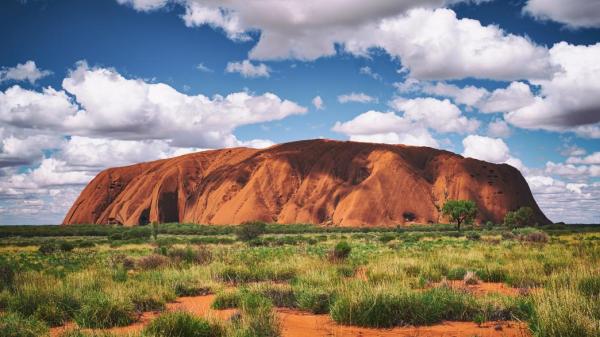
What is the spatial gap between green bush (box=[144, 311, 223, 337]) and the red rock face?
265 ft

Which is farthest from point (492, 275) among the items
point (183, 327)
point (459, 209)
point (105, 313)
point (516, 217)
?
point (516, 217)

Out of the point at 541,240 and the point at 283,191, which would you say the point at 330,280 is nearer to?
the point at 541,240

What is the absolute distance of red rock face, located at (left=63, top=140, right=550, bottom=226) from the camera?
312 ft

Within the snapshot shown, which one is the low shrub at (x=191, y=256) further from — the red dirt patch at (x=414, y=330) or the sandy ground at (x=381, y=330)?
the red dirt patch at (x=414, y=330)

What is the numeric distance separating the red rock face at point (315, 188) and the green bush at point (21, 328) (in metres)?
80.6

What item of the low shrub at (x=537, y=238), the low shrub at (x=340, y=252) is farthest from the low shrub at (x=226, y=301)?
the low shrub at (x=537, y=238)

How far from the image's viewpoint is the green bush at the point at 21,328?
7.21m

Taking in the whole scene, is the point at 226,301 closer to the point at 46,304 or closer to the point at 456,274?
the point at 46,304

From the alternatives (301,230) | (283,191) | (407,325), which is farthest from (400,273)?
(283,191)

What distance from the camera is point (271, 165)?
111250 mm

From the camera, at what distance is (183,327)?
7.16 m

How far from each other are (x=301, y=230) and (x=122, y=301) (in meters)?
63.9

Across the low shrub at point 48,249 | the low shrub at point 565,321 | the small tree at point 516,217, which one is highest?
the low shrub at point 565,321

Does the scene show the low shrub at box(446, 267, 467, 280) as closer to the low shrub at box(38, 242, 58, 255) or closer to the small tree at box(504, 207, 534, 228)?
the low shrub at box(38, 242, 58, 255)
